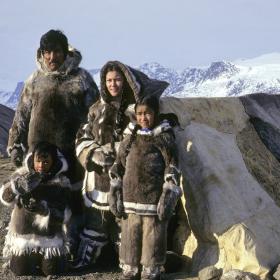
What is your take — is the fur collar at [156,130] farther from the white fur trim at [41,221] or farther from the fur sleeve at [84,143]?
the white fur trim at [41,221]

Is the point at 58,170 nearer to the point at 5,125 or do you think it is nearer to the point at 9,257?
the point at 9,257

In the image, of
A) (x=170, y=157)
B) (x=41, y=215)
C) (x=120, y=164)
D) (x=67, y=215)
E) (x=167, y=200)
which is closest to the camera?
(x=167, y=200)

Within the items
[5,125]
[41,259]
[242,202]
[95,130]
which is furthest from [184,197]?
[5,125]

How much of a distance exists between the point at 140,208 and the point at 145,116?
29.2 inches

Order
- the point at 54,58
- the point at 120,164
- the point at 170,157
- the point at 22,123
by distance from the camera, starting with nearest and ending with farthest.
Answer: the point at 170,157 → the point at 120,164 → the point at 54,58 → the point at 22,123

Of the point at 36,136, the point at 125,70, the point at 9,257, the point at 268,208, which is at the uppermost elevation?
the point at 125,70

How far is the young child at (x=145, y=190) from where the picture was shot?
16.9 feet

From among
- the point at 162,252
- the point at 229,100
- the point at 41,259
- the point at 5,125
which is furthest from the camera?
the point at 5,125

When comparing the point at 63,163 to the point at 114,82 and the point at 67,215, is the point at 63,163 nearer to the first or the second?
the point at 67,215

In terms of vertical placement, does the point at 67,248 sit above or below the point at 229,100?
below

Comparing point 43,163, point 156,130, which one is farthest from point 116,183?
point 43,163

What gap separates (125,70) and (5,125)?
16.6 metres

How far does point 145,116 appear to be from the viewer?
5.23 metres

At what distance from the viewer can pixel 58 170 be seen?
5527 millimetres
